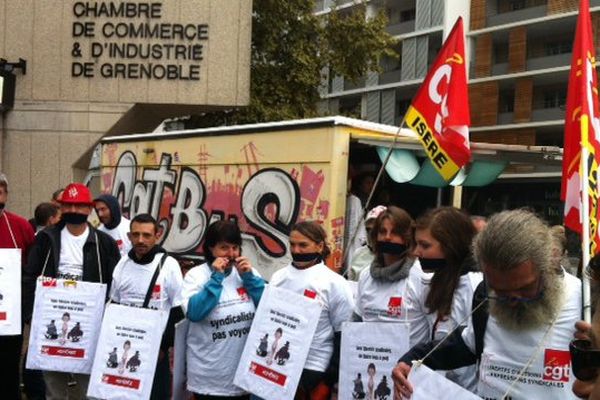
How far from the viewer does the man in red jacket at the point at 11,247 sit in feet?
22.0

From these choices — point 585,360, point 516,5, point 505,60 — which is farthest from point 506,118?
point 585,360

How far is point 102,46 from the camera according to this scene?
16609mm

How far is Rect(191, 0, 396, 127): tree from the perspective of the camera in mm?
24500

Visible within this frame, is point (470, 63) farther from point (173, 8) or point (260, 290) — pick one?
point (260, 290)

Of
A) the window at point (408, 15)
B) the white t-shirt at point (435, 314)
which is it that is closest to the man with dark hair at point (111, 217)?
the white t-shirt at point (435, 314)

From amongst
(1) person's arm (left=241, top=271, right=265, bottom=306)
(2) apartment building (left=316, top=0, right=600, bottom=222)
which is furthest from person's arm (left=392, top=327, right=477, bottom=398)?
(2) apartment building (left=316, top=0, right=600, bottom=222)

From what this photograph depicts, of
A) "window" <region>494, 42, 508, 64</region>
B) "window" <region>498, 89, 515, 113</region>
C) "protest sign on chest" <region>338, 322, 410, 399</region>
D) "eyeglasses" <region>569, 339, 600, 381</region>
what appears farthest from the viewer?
"window" <region>494, 42, 508, 64</region>

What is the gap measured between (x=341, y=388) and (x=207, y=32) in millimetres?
13058

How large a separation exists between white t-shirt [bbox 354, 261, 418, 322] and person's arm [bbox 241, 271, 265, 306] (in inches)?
32.8

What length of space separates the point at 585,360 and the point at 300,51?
23.5 metres

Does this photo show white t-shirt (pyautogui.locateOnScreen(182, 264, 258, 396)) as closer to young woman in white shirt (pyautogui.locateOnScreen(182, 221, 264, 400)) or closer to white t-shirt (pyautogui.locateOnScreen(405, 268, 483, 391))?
young woman in white shirt (pyautogui.locateOnScreen(182, 221, 264, 400))

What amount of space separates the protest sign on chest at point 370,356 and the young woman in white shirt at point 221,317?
0.98 m

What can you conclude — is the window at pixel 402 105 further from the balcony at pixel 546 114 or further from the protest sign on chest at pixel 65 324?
the protest sign on chest at pixel 65 324

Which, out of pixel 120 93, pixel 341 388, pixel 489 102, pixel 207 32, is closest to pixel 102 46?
pixel 120 93
